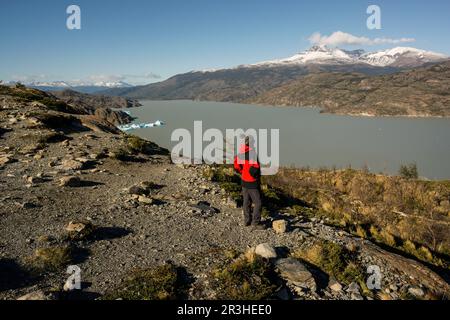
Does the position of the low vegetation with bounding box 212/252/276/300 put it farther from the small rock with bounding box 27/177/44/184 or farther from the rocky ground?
the small rock with bounding box 27/177/44/184

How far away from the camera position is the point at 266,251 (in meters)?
Answer: 8.84

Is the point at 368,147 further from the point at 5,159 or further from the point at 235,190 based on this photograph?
the point at 5,159

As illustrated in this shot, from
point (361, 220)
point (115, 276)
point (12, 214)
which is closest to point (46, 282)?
point (115, 276)

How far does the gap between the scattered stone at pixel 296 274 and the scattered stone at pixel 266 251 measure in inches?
12.8

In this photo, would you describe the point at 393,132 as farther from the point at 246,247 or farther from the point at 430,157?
the point at 246,247

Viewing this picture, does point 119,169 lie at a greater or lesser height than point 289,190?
greater

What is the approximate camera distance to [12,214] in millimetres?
10414

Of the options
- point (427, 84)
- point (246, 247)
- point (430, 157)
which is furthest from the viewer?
point (427, 84)

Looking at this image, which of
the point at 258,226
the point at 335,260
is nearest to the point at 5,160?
the point at 258,226

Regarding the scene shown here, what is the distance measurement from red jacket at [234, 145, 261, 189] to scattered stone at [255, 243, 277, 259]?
2.07 m

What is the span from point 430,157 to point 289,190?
2060 inches

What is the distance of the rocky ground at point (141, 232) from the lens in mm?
7637

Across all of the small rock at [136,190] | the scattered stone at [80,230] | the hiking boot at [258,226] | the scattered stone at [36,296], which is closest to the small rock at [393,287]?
the hiking boot at [258,226]

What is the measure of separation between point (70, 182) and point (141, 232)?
5.35 meters
